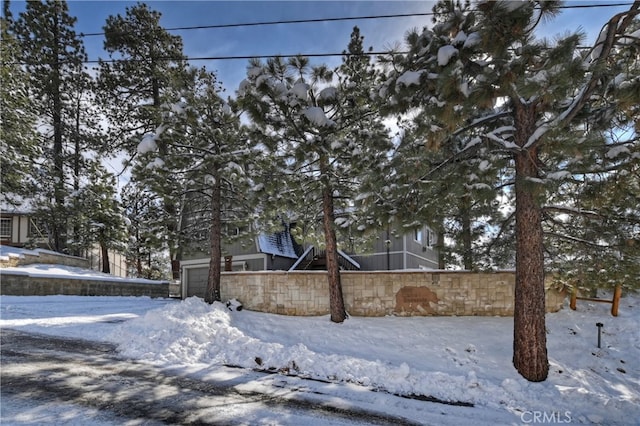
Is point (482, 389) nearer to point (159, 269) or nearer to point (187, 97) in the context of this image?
point (187, 97)

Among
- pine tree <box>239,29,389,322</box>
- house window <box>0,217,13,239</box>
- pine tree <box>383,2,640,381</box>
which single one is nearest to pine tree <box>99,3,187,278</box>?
pine tree <box>239,29,389,322</box>

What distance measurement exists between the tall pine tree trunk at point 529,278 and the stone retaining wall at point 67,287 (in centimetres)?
1394

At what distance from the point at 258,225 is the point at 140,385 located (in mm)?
6702

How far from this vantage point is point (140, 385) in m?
4.63

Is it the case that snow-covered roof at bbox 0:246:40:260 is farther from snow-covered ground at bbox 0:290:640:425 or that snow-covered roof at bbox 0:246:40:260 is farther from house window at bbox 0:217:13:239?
house window at bbox 0:217:13:239

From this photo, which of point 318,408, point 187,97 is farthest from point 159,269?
point 318,408

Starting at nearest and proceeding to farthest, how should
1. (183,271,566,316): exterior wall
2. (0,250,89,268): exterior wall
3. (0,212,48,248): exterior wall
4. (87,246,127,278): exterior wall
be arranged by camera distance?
(183,271,566,316): exterior wall
(0,250,89,268): exterior wall
(87,246,127,278): exterior wall
(0,212,48,248): exterior wall

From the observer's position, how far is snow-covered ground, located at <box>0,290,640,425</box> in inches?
189

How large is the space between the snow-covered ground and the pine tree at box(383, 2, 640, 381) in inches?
41.4

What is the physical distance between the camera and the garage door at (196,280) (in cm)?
1512

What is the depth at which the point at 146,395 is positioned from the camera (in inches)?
170

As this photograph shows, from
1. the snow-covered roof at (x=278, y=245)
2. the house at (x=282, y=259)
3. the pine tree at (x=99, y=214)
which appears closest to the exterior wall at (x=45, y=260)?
the pine tree at (x=99, y=214)

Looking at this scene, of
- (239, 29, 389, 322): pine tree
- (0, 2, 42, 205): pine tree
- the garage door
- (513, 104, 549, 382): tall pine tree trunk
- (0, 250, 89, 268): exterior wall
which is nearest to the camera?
(513, 104, 549, 382): tall pine tree trunk

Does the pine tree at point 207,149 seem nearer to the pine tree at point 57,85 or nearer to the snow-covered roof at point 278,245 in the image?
the snow-covered roof at point 278,245
